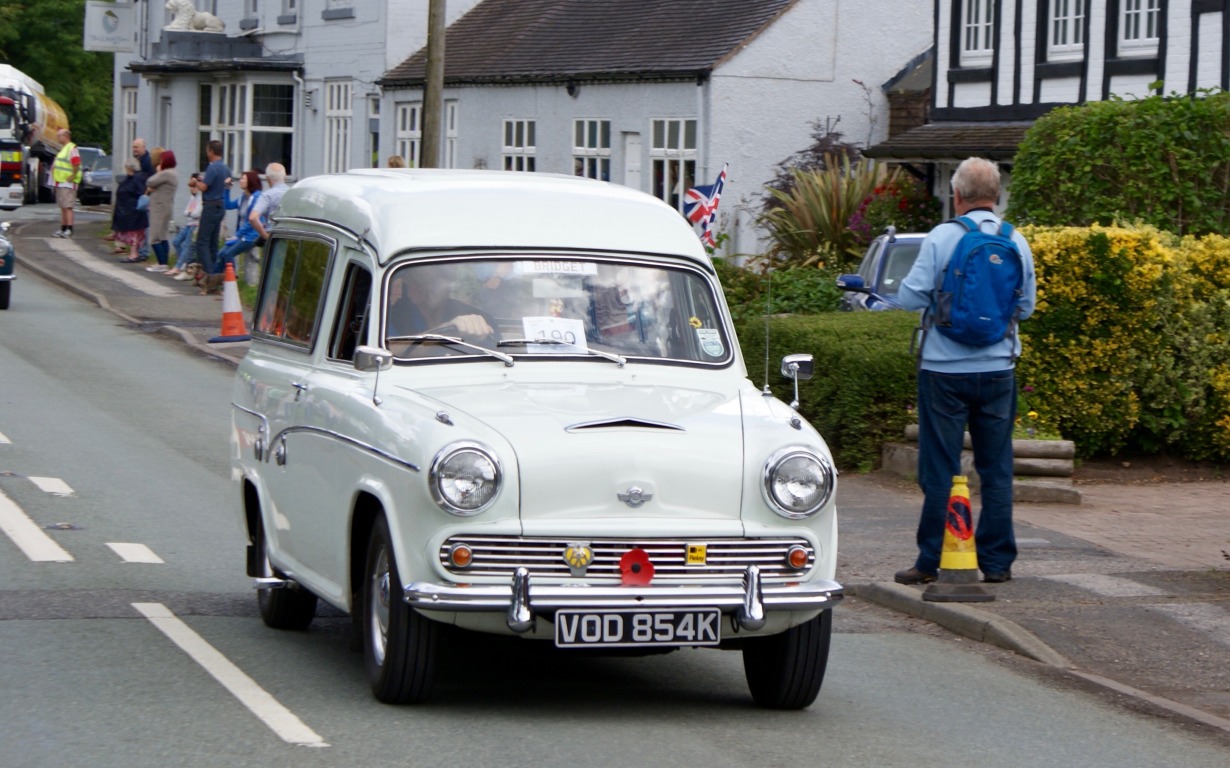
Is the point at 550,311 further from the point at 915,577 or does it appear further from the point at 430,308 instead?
the point at 915,577

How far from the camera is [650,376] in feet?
24.7

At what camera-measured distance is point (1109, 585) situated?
985 centimetres

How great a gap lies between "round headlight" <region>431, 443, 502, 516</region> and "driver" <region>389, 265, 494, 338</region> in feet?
3.76

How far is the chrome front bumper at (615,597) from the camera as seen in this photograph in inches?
252

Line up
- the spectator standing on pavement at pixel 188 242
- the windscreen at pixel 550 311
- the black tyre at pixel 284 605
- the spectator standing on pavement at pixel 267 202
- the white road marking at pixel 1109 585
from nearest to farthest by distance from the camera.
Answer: the windscreen at pixel 550 311, the black tyre at pixel 284 605, the white road marking at pixel 1109 585, the spectator standing on pavement at pixel 267 202, the spectator standing on pavement at pixel 188 242

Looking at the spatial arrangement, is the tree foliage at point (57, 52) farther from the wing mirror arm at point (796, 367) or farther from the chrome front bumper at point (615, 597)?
the chrome front bumper at point (615, 597)

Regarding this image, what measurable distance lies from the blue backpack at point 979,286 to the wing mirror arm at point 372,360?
3.16 metres

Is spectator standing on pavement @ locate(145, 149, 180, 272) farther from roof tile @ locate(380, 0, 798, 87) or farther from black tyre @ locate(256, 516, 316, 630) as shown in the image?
black tyre @ locate(256, 516, 316, 630)

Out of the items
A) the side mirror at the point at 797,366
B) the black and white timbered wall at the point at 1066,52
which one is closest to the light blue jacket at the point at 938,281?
the side mirror at the point at 797,366

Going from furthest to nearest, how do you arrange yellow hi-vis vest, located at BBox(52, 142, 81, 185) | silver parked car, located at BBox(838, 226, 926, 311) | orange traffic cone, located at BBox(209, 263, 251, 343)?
1. yellow hi-vis vest, located at BBox(52, 142, 81, 185)
2. orange traffic cone, located at BBox(209, 263, 251, 343)
3. silver parked car, located at BBox(838, 226, 926, 311)

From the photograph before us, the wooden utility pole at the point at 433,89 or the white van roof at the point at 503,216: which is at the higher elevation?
the wooden utility pole at the point at 433,89

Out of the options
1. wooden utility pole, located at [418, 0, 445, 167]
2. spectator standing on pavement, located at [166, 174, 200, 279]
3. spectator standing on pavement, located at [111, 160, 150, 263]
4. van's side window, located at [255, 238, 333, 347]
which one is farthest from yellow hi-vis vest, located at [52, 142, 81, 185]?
van's side window, located at [255, 238, 333, 347]

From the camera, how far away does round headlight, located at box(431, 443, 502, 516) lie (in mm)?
6438

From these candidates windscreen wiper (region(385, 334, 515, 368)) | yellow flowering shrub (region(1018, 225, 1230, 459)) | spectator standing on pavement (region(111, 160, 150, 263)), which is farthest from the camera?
spectator standing on pavement (region(111, 160, 150, 263))
